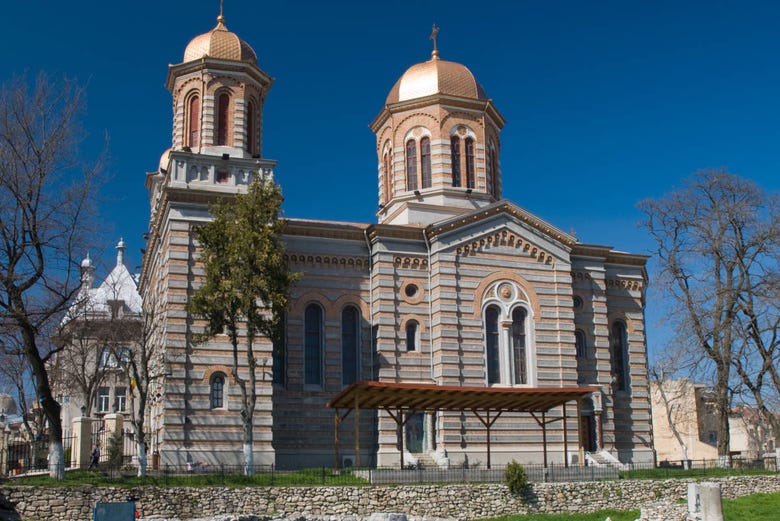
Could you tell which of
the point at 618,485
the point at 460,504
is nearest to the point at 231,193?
the point at 460,504

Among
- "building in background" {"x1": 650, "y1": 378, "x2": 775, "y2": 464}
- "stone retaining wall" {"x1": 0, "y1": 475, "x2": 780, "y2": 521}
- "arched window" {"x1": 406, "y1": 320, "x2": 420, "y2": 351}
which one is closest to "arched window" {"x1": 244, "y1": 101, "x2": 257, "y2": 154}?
"arched window" {"x1": 406, "y1": 320, "x2": 420, "y2": 351}

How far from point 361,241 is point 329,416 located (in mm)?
6984

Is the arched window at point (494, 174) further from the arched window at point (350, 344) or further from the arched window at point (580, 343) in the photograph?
the arched window at point (350, 344)

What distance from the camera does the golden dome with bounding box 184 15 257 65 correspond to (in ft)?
113

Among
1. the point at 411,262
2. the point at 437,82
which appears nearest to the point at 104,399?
the point at 411,262

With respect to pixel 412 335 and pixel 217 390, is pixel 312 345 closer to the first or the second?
pixel 412 335

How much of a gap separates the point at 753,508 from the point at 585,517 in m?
5.64

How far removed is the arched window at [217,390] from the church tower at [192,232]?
3 cm

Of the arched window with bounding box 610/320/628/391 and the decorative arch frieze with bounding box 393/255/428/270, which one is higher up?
the decorative arch frieze with bounding box 393/255/428/270

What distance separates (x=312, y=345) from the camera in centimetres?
3347

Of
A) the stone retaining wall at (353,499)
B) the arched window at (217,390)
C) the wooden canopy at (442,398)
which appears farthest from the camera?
the arched window at (217,390)

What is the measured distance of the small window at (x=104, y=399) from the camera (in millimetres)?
55094

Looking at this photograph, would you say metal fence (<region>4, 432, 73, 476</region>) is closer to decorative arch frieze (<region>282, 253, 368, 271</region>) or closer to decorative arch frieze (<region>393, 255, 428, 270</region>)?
decorative arch frieze (<region>282, 253, 368, 271</region>)

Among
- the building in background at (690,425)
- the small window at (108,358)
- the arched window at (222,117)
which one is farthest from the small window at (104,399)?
the building in background at (690,425)
